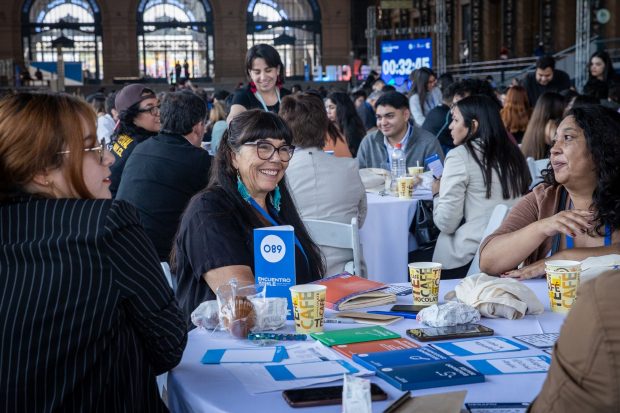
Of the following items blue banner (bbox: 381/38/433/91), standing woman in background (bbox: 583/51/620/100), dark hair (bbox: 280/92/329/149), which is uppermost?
blue banner (bbox: 381/38/433/91)

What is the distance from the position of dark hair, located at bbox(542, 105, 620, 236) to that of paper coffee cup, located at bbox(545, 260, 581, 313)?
0.53 m

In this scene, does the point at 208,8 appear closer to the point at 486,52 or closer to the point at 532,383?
the point at 486,52

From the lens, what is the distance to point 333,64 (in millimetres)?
33312

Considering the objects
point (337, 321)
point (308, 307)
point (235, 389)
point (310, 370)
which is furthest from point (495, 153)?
point (235, 389)

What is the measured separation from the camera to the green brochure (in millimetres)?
1896

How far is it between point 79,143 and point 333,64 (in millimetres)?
32144

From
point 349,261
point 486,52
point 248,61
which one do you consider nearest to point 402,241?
point 349,261

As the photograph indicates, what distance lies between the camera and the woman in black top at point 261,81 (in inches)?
206

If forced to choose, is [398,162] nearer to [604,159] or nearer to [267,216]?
[604,159]

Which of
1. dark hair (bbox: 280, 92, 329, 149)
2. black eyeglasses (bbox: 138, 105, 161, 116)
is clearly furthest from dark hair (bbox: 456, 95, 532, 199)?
black eyeglasses (bbox: 138, 105, 161, 116)

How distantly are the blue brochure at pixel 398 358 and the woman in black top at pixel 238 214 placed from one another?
2.22ft

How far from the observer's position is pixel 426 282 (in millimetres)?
2217

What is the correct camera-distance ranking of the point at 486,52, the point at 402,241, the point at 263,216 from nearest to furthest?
the point at 263,216 → the point at 402,241 → the point at 486,52

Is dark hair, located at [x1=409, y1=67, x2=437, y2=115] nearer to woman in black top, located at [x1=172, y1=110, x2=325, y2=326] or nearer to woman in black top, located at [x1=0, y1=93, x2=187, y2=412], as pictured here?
woman in black top, located at [x1=172, y1=110, x2=325, y2=326]
